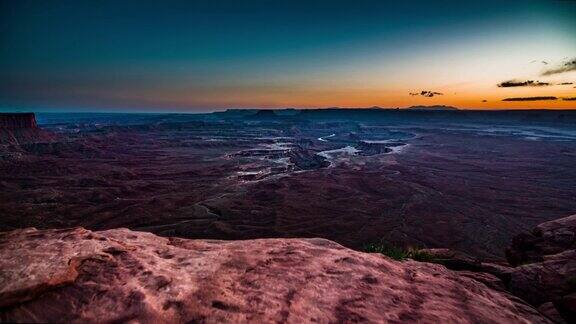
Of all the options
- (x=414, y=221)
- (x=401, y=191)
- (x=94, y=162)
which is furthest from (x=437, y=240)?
(x=94, y=162)

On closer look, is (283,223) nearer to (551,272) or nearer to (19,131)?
(551,272)

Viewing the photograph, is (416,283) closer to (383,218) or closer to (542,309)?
(542,309)

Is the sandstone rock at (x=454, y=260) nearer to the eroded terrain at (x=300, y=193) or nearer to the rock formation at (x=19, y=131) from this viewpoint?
the eroded terrain at (x=300, y=193)

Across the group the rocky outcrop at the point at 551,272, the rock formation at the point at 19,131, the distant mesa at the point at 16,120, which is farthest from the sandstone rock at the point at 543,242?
the distant mesa at the point at 16,120

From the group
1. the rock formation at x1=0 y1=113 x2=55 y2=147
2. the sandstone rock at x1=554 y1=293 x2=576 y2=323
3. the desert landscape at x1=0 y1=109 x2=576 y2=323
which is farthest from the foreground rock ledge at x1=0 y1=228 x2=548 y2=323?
the rock formation at x1=0 y1=113 x2=55 y2=147

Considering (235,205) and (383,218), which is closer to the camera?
(383,218)

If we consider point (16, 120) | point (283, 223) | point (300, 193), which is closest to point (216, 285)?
point (283, 223)

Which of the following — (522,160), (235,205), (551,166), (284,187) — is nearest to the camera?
(235,205)
